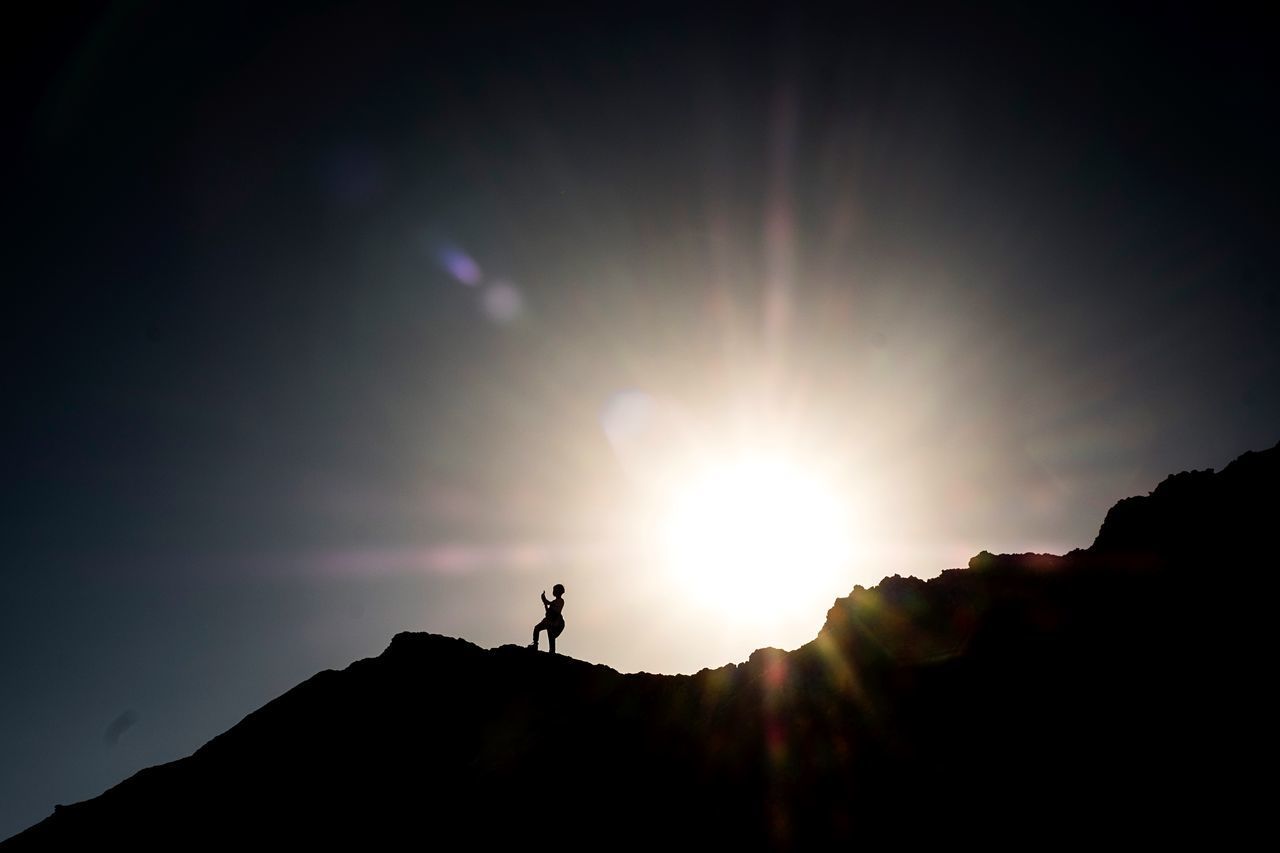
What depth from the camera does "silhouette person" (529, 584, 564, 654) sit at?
84.2ft

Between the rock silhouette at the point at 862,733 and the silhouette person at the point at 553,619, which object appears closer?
the rock silhouette at the point at 862,733

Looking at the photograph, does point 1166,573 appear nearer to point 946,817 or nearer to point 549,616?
point 946,817

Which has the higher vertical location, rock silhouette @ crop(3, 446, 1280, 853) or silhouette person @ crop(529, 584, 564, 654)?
silhouette person @ crop(529, 584, 564, 654)

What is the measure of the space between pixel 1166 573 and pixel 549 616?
20.0 meters

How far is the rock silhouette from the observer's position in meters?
12.1

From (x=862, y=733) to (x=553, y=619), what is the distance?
47.0 feet

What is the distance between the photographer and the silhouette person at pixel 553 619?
84.2ft

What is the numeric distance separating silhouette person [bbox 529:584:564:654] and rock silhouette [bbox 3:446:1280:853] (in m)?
3.45

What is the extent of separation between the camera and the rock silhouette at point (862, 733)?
1212 cm

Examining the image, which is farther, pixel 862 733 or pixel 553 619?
pixel 553 619

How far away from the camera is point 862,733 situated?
1441 centimetres

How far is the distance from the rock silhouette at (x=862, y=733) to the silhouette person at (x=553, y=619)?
11.3ft

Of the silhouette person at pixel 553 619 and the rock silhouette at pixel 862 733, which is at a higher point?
the silhouette person at pixel 553 619

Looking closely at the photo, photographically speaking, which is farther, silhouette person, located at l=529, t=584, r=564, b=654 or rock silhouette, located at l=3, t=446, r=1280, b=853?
silhouette person, located at l=529, t=584, r=564, b=654
